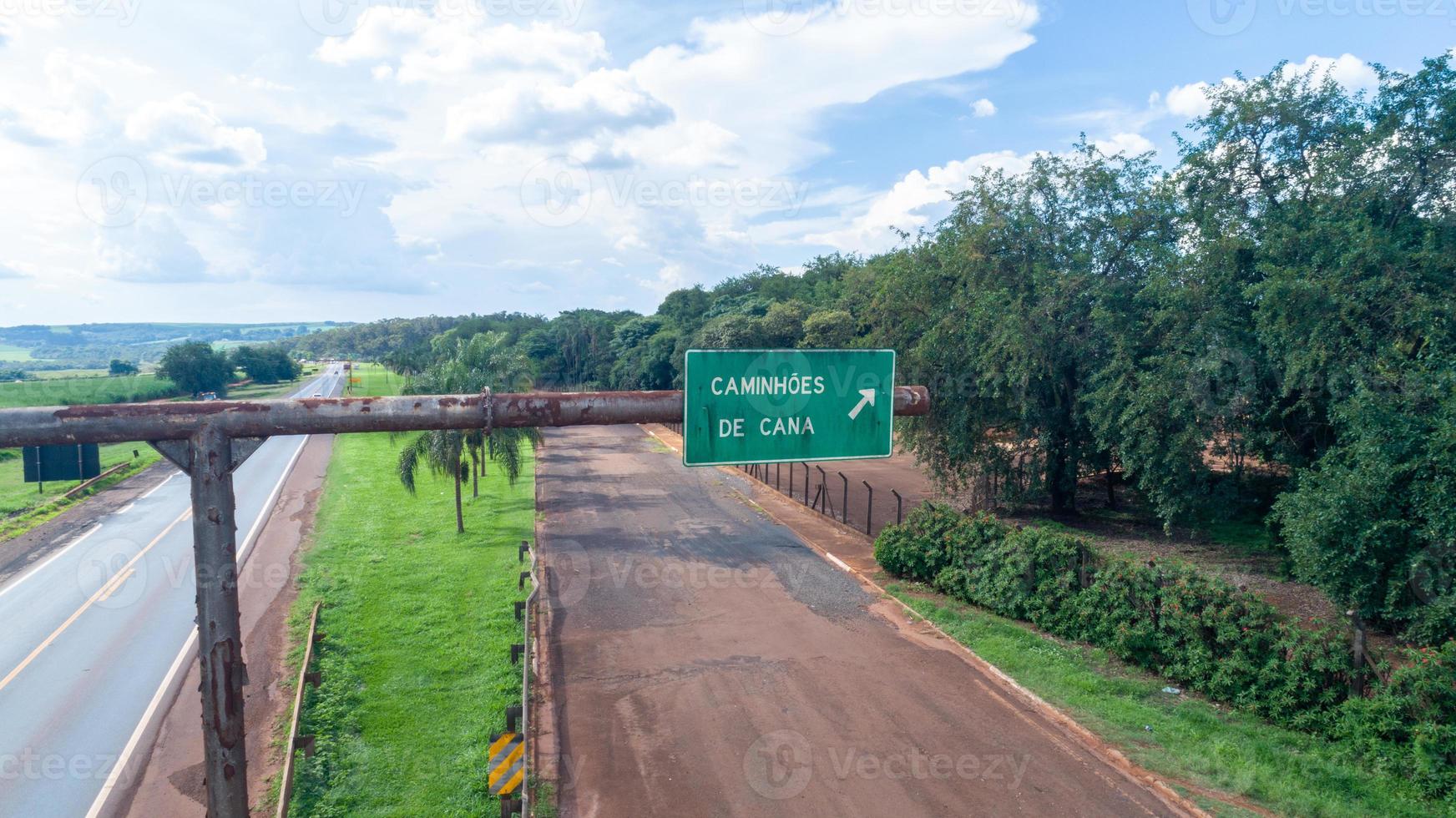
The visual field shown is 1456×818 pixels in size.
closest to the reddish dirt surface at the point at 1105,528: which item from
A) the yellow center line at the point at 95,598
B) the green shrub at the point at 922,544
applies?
the green shrub at the point at 922,544

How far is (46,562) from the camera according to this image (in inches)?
800

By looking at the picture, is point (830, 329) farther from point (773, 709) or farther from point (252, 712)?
point (252, 712)

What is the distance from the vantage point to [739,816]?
Result: 9.20 meters

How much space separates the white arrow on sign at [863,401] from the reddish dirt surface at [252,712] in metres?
6.17

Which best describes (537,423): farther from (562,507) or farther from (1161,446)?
(562,507)

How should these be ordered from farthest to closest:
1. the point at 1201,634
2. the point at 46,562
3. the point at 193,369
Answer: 1. the point at 193,369
2. the point at 46,562
3. the point at 1201,634

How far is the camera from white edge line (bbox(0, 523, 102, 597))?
18.2m

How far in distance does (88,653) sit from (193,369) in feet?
132

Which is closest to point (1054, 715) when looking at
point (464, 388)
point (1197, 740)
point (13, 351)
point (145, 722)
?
point (1197, 740)

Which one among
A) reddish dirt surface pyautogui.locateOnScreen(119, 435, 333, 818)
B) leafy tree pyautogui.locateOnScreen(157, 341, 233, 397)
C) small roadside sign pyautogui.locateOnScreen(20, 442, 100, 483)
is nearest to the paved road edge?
reddish dirt surface pyautogui.locateOnScreen(119, 435, 333, 818)

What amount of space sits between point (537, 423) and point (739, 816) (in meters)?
5.75

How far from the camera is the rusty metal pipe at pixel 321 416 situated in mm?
5070

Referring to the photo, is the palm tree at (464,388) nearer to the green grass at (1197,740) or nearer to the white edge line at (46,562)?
the white edge line at (46,562)

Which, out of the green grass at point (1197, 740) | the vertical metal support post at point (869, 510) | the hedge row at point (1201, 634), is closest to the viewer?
the green grass at point (1197, 740)
